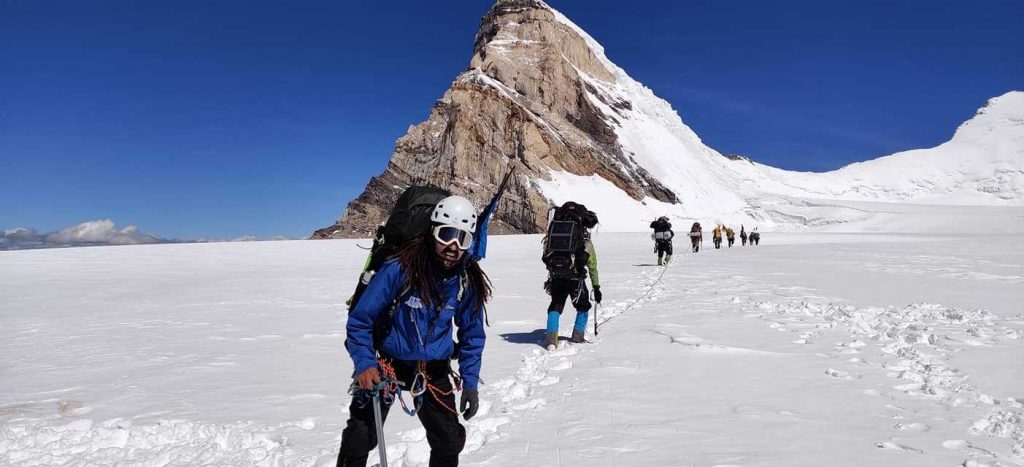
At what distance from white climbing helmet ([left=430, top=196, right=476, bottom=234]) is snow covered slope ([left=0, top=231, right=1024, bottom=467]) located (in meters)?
1.93

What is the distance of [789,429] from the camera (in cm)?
455

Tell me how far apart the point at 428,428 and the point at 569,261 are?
5.04 meters

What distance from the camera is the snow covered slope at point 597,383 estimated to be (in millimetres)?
4359

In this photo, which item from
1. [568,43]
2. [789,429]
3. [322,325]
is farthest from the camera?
[568,43]

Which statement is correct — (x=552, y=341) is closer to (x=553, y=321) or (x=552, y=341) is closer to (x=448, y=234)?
(x=553, y=321)

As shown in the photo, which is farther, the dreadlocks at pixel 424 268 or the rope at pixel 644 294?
the rope at pixel 644 294

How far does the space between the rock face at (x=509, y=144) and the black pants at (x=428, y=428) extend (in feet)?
227

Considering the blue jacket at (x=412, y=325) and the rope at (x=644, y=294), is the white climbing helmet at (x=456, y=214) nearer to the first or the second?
the blue jacket at (x=412, y=325)

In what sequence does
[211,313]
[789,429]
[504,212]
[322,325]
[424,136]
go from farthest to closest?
[424,136]
[504,212]
[211,313]
[322,325]
[789,429]

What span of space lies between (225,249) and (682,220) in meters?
62.3

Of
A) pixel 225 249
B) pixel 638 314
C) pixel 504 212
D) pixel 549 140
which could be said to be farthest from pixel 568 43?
pixel 638 314

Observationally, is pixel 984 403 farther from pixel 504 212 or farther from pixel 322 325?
pixel 504 212

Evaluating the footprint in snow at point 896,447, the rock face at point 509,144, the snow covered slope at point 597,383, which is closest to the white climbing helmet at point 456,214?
the snow covered slope at point 597,383

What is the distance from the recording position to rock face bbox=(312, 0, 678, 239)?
76.7 m
